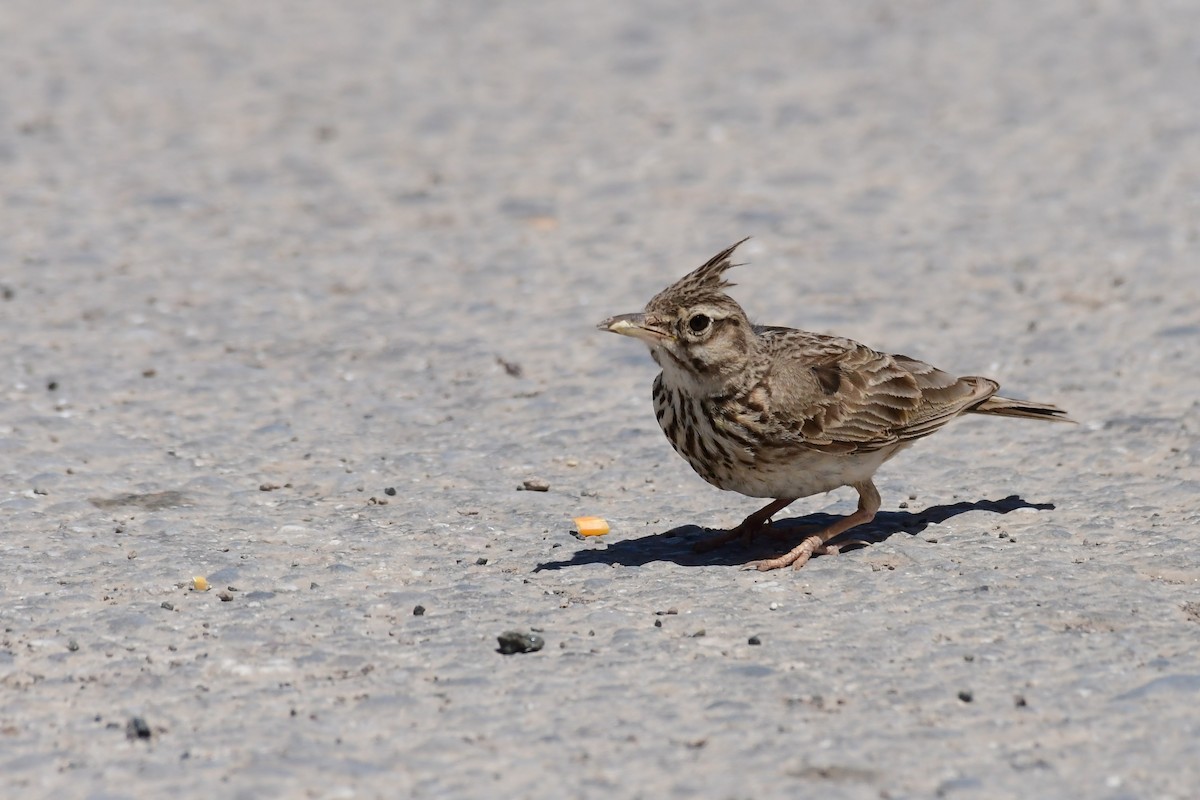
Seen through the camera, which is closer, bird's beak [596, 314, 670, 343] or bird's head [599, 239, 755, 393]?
bird's beak [596, 314, 670, 343]

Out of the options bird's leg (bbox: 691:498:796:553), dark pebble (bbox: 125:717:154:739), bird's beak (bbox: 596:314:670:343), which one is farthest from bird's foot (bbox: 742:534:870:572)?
dark pebble (bbox: 125:717:154:739)

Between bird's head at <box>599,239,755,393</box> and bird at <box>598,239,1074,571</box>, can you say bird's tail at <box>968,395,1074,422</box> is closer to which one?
bird at <box>598,239,1074,571</box>

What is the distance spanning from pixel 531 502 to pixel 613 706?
2339 millimetres

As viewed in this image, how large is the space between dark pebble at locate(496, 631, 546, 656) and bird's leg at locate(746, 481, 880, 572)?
1191mm

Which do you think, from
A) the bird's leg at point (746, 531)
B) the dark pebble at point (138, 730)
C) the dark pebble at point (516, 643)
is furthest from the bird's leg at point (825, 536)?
the dark pebble at point (138, 730)

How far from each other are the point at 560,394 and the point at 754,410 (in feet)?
8.00

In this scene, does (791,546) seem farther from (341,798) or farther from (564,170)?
(564,170)

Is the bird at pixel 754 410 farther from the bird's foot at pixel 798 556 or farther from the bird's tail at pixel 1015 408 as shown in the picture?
the bird's tail at pixel 1015 408

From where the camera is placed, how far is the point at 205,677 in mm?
5469

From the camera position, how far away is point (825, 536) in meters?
6.70

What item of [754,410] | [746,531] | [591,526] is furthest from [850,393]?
[591,526]

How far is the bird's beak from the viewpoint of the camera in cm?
643

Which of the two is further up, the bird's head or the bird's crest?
the bird's crest

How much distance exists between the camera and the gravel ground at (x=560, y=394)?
5.09 meters
